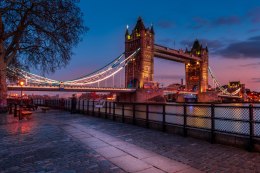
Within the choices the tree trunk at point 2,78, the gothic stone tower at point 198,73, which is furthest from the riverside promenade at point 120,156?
the gothic stone tower at point 198,73

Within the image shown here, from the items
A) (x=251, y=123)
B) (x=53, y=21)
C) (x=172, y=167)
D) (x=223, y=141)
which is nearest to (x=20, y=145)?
(x=172, y=167)

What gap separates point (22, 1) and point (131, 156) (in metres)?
14.2

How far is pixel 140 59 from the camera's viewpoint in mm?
99938

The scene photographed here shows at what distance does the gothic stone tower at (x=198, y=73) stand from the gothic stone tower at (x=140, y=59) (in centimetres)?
4830

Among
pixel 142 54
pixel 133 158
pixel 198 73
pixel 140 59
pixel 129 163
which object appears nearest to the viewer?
pixel 129 163

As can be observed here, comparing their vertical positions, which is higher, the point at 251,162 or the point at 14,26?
the point at 14,26

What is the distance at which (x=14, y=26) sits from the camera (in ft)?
52.7

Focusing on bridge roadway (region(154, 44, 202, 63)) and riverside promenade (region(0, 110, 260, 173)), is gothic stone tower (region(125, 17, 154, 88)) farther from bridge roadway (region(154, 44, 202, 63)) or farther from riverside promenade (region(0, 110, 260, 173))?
riverside promenade (region(0, 110, 260, 173))

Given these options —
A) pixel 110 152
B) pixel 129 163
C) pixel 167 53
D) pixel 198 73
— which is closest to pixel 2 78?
pixel 110 152

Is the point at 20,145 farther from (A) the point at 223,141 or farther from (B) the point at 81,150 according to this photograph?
(A) the point at 223,141

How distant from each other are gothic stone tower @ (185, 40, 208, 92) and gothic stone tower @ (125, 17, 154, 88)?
158 feet

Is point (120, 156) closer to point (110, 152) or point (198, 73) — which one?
point (110, 152)

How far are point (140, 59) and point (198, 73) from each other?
5833 centimetres

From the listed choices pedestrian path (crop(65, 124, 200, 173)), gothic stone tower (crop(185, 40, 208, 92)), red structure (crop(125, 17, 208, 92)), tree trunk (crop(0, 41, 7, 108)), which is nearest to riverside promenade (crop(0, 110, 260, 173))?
pedestrian path (crop(65, 124, 200, 173))
